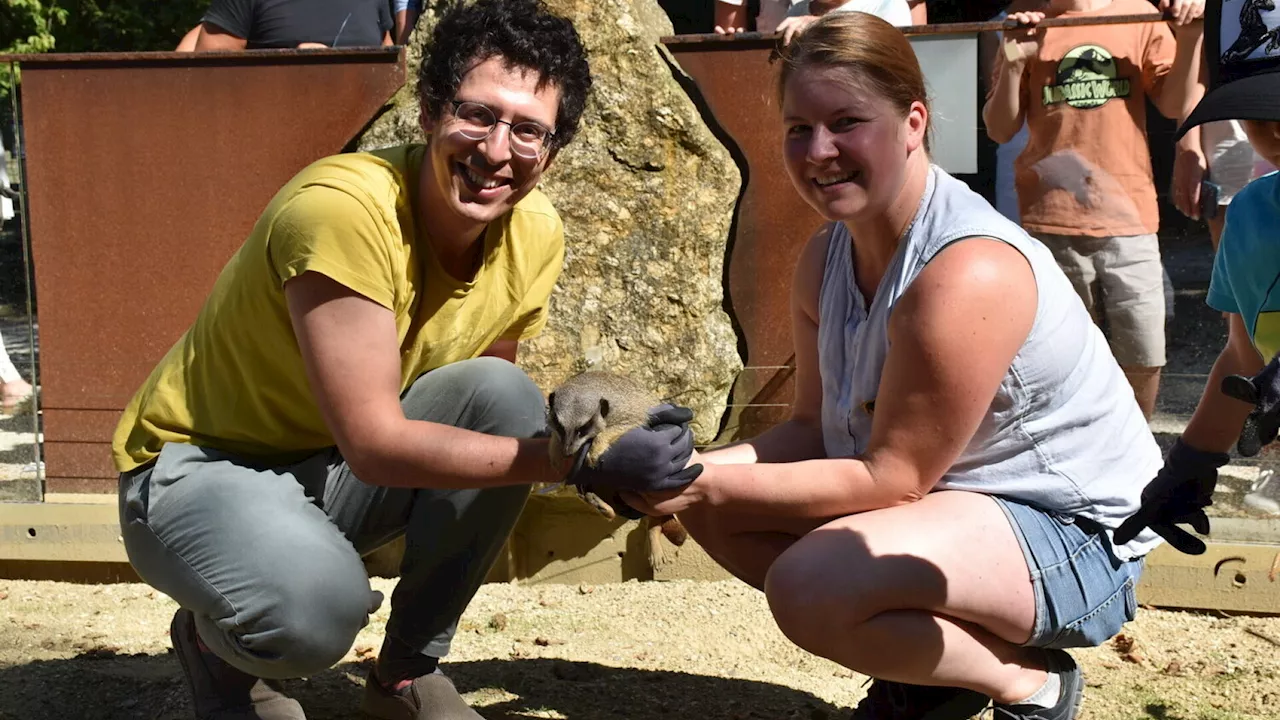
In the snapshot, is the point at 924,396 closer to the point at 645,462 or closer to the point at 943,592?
the point at 943,592

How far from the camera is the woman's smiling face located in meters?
2.43

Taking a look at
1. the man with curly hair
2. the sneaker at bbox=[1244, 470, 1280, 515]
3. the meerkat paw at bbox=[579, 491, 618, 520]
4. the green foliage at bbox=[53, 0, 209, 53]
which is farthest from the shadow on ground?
the green foliage at bbox=[53, 0, 209, 53]

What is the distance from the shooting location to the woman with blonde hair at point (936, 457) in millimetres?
2365

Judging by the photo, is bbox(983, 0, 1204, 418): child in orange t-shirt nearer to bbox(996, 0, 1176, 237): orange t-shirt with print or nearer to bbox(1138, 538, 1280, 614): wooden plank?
bbox(996, 0, 1176, 237): orange t-shirt with print

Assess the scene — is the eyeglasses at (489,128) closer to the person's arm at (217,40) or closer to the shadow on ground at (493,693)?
the shadow on ground at (493,693)

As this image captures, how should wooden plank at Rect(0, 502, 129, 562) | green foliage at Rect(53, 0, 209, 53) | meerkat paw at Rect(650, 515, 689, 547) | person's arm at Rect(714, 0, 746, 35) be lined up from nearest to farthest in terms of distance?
meerkat paw at Rect(650, 515, 689, 547) → wooden plank at Rect(0, 502, 129, 562) → person's arm at Rect(714, 0, 746, 35) → green foliage at Rect(53, 0, 209, 53)

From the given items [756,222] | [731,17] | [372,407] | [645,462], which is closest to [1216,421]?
[645,462]

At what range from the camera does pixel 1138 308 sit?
3992mm

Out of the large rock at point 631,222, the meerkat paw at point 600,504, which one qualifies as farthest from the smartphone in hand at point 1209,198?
the meerkat paw at point 600,504

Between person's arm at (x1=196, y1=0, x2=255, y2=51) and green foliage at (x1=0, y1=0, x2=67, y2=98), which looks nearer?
person's arm at (x1=196, y1=0, x2=255, y2=51)

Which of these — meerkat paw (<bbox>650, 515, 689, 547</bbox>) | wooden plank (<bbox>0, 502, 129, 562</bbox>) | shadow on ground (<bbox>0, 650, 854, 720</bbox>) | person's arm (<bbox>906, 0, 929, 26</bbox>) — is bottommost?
wooden plank (<bbox>0, 502, 129, 562</bbox>)

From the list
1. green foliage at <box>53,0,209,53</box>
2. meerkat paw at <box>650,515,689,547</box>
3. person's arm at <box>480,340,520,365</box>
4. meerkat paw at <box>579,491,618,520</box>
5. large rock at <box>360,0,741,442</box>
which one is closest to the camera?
meerkat paw at <box>579,491,618,520</box>

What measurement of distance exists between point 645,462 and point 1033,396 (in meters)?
0.73

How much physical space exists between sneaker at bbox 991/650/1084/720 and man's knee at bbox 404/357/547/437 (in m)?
1.11
